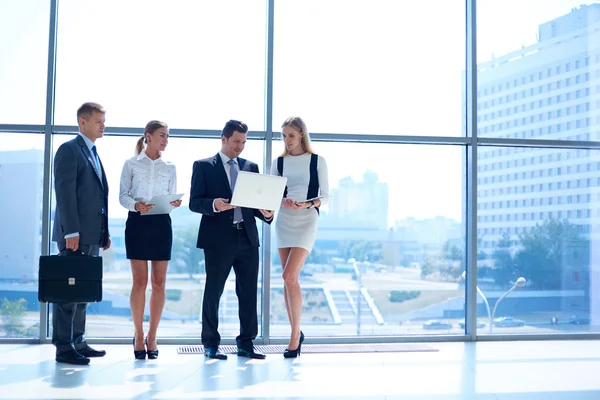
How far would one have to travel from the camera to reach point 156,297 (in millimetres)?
4508

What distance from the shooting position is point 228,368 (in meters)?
4.12

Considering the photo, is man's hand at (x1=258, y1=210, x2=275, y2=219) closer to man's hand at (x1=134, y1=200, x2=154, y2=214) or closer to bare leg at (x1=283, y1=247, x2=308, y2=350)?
bare leg at (x1=283, y1=247, x2=308, y2=350)

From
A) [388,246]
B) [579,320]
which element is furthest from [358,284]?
[579,320]

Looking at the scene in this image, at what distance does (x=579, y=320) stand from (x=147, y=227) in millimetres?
3465

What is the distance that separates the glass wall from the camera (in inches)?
202

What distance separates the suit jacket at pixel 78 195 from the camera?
166 inches

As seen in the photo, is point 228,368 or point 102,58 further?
point 102,58

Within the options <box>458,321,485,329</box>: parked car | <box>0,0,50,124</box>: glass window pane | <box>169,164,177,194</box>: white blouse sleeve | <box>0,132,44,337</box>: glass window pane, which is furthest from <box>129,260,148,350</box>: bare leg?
<box>458,321,485,329</box>: parked car

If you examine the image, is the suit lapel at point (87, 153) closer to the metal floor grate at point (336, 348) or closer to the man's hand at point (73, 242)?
the man's hand at point (73, 242)

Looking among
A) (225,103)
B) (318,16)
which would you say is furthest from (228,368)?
(318,16)

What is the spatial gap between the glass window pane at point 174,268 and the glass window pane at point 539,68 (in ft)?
6.21

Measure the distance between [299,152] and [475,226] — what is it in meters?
1.63

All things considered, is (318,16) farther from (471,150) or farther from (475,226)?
(475,226)

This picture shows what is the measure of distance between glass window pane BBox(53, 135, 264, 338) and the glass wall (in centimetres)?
1
